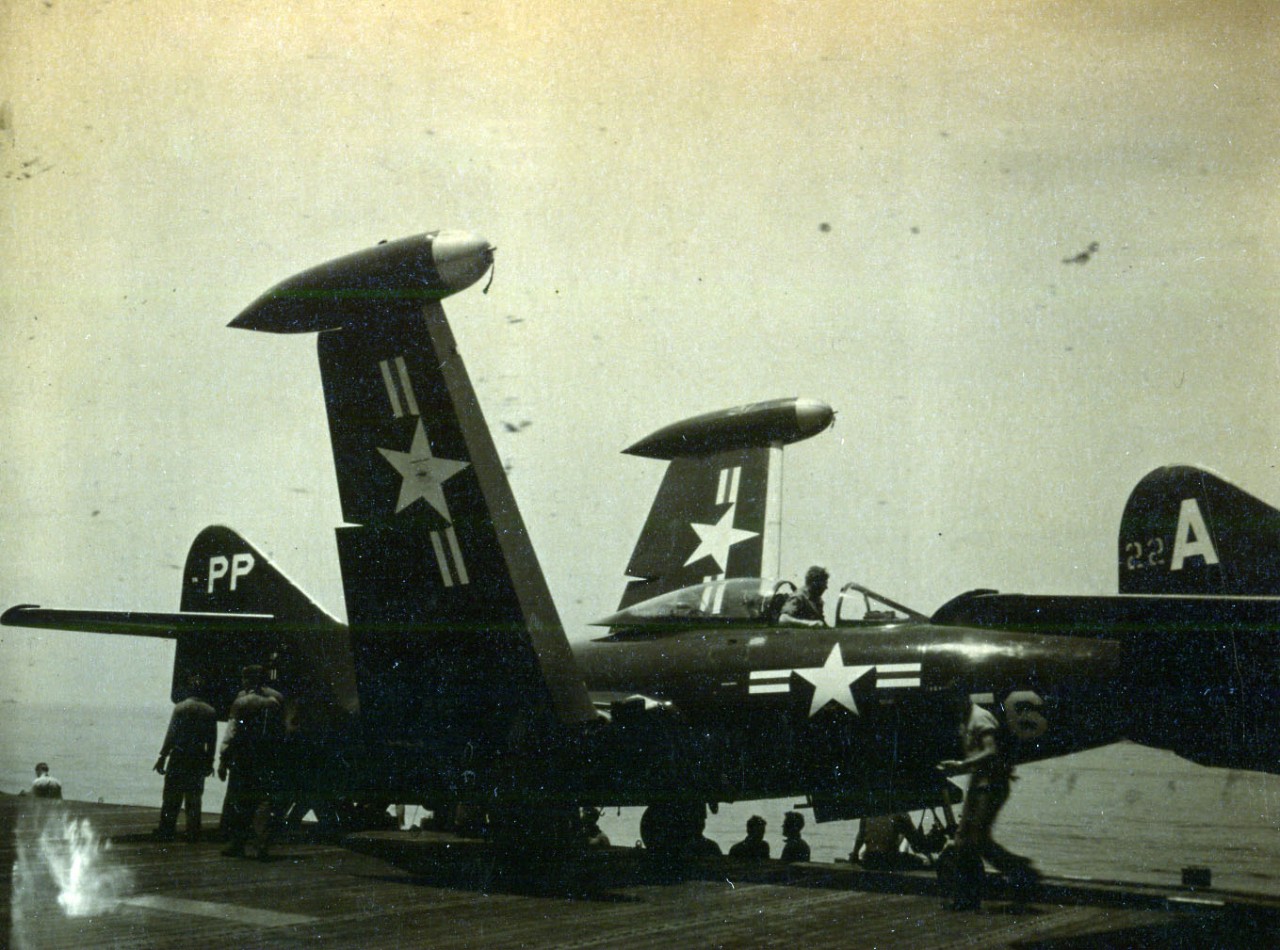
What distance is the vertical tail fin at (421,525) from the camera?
8.75 m

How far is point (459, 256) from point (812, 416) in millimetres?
10007

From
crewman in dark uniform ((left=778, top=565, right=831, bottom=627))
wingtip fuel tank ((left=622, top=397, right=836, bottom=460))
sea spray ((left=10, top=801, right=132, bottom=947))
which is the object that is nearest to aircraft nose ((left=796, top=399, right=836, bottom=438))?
wingtip fuel tank ((left=622, top=397, right=836, bottom=460))

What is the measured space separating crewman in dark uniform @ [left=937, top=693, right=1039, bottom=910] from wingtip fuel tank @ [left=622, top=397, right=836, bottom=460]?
9764mm

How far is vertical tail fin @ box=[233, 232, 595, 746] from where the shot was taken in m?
8.75

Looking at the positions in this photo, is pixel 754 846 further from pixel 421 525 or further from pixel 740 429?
pixel 740 429

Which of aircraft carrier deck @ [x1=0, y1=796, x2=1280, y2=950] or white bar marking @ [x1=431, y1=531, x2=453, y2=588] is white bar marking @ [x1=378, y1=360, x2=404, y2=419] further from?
aircraft carrier deck @ [x1=0, y1=796, x2=1280, y2=950]

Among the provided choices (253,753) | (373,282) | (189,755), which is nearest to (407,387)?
(373,282)

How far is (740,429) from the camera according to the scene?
17.9 meters

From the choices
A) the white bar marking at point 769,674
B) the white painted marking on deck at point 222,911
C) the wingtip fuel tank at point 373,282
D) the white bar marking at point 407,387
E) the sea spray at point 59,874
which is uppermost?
the wingtip fuel tank at point 373,282

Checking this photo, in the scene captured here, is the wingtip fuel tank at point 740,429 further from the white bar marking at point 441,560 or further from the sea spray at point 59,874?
the sea spray at point 59,874

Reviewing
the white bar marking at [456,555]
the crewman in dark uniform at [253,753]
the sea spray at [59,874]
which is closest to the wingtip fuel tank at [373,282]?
the white bar marking at [456,555]

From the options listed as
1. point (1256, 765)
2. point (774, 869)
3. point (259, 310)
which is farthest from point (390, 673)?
point (1256, 765)

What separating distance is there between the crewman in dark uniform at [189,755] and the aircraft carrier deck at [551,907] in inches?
30.6

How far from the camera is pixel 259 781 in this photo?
11.0m
